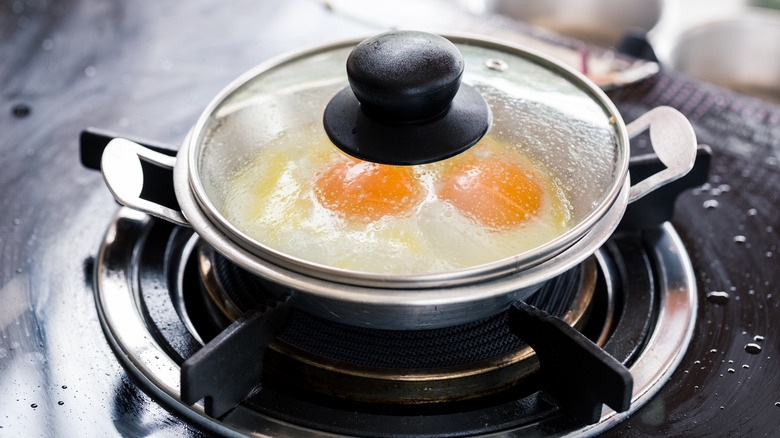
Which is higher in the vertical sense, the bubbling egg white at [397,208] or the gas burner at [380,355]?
the bubbling egg white at [397,208]

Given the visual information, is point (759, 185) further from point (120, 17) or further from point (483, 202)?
point (120, 17)

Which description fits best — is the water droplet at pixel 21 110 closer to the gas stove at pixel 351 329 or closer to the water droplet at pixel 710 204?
the gas stove at pixel 351 329

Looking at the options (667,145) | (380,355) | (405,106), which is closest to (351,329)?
(380,355)

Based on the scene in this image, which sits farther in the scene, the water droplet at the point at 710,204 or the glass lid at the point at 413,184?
the water droplet at the point at 710,204

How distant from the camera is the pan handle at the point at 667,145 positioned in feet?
3.83

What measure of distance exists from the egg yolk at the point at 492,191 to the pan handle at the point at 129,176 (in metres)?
0.41

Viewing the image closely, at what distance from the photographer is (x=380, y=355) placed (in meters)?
1.20

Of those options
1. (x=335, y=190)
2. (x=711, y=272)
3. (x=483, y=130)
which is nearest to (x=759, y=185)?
(x=711, y=272)

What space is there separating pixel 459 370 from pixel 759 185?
2.92ft

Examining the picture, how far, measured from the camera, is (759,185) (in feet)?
5.38

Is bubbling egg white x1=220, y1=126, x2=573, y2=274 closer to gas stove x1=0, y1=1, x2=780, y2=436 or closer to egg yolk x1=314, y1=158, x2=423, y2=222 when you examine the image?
egg yolk x1=314, y1=158, x2=423, y2=222

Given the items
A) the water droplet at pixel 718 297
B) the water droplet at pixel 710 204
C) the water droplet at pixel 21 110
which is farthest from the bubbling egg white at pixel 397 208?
the water droplet at pixel 21 110

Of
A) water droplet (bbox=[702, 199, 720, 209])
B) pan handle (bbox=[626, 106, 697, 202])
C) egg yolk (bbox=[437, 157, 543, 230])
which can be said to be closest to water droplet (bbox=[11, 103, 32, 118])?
egg yolk (bbox=[437, 157, 543, 230])

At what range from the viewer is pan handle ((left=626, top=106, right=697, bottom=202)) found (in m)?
1.17
